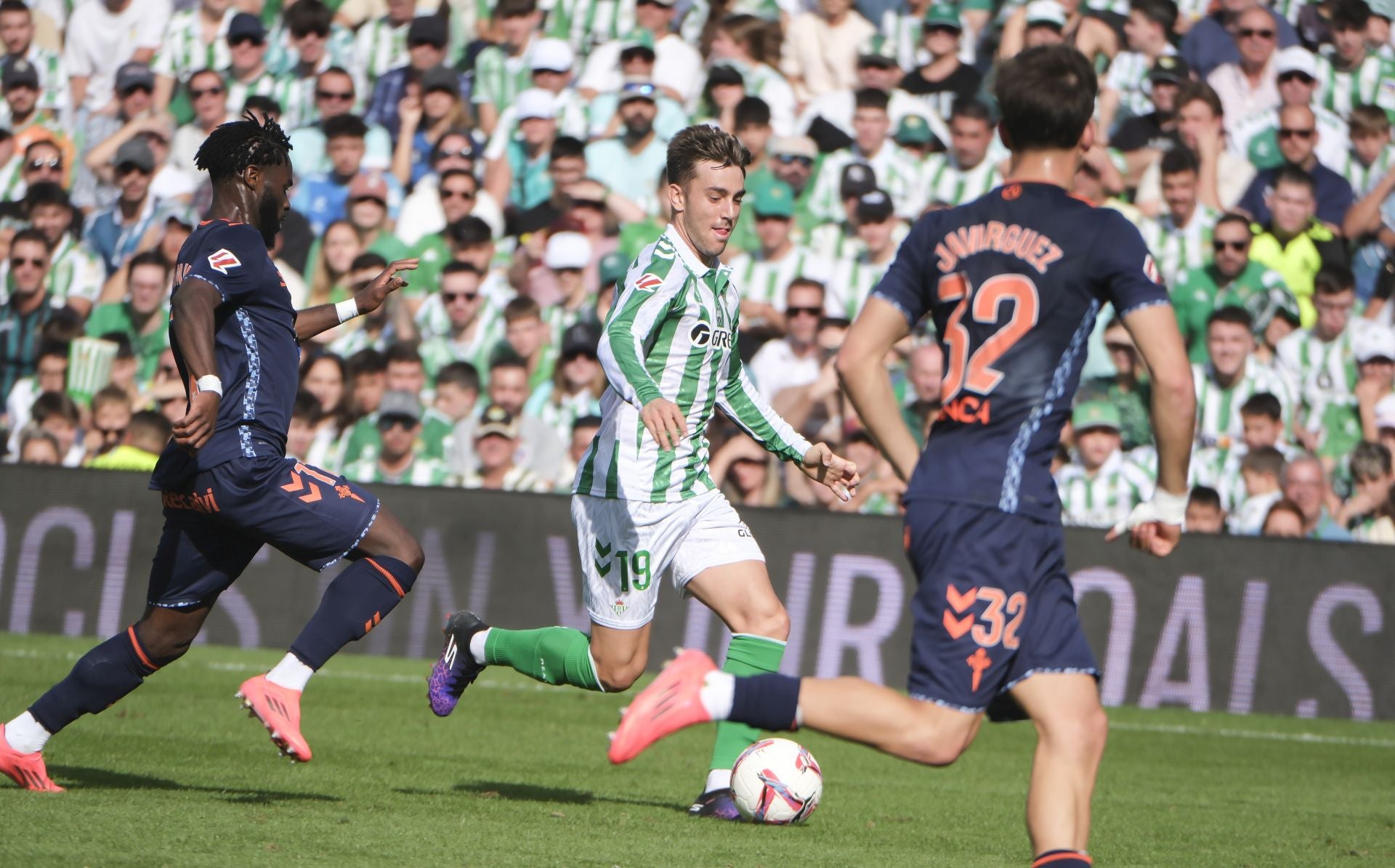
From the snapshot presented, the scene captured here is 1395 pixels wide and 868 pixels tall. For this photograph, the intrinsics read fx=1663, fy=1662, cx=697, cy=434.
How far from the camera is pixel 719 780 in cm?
658

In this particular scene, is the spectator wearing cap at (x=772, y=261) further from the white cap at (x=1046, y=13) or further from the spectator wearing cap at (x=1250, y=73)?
the spectator wearing cap at (x=1250, y=73)

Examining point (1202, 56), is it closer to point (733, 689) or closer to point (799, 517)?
point (799, 517)

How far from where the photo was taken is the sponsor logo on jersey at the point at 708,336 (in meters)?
6.64

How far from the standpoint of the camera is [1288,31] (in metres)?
14.8

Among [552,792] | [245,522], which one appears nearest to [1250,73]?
[552,792]

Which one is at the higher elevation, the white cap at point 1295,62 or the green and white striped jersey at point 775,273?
the white cap at point 1295,62

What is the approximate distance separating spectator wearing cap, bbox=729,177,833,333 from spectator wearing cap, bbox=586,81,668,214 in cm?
100

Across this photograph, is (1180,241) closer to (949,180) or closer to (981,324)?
(949,180)

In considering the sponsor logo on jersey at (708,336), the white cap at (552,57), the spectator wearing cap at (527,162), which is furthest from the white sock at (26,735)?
the white cap at (552,57)

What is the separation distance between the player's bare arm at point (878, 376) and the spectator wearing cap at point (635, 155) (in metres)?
9.79

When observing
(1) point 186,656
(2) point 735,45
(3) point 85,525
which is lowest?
(1) point 186,656

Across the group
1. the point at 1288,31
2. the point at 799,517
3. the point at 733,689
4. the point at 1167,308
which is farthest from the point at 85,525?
the point at 1288,31

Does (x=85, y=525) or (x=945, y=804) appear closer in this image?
(x=945, y=804)

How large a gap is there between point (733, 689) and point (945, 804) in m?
3.27
